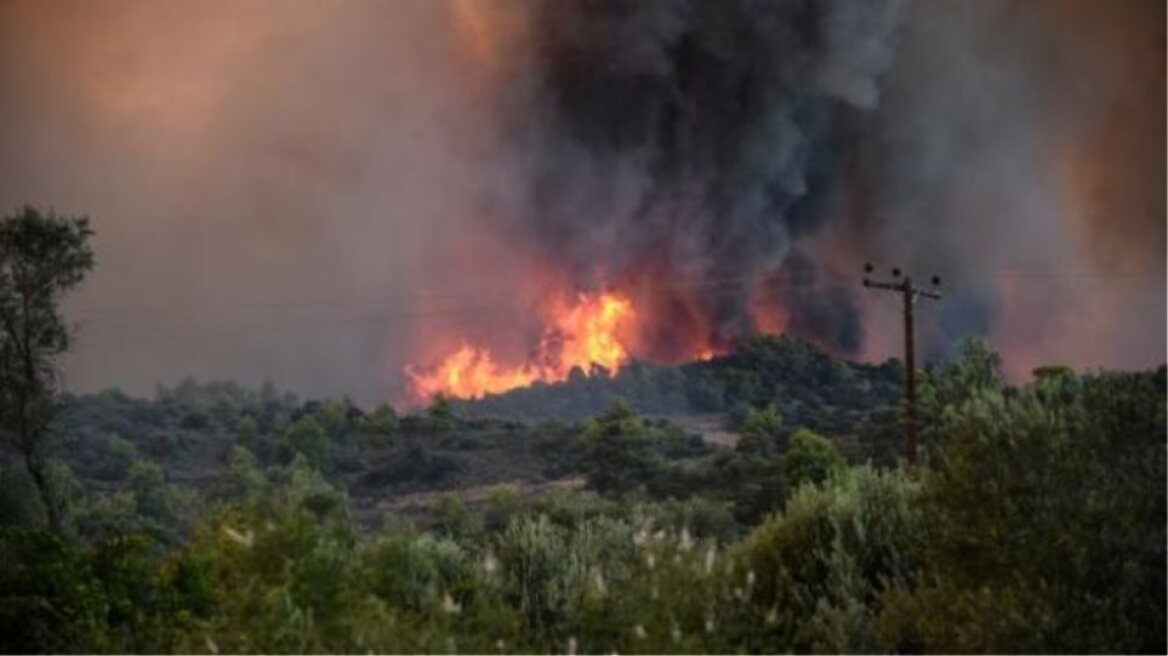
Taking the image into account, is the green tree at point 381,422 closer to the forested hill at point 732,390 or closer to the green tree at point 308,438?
the green tree at point 308,438

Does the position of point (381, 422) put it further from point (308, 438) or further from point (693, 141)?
point (693, 141)

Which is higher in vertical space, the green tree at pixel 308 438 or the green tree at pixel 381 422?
the green tree at pixel 381 422

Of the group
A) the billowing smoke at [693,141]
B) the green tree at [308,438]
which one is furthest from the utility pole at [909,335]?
the green tree at [308,438]

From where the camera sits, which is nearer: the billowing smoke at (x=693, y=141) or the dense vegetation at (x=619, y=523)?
the dense vegetation at (x=619, y=523)

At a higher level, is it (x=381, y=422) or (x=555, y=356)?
(x=555, y=356)

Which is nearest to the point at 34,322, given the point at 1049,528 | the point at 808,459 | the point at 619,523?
the point at 619,523

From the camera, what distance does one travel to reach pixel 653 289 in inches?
529

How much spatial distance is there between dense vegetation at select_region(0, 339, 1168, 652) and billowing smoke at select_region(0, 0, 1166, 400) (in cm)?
60

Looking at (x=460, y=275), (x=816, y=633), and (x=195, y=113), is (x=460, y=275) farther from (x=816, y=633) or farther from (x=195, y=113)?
(x=816, y=633)

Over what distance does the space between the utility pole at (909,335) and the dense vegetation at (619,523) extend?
0.73 feet

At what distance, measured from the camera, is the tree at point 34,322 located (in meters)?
12.6

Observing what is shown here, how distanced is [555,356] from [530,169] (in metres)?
1.63

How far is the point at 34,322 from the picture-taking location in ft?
41.6

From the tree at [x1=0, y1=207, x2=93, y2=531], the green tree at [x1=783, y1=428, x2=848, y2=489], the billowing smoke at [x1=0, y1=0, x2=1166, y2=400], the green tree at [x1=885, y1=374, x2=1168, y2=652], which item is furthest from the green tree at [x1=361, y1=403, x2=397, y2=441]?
the green tree at [x1=885, y1=374, x2=1168, y2=652]
